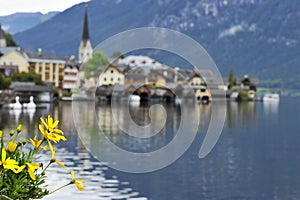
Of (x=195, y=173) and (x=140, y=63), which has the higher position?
(x=140, y=63)

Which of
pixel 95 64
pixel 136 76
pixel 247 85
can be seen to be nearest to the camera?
pixel 95 64

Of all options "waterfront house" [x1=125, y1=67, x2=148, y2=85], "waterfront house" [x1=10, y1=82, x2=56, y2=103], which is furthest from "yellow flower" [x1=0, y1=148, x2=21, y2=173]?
"waterfront house" [x1=125, y1=67, x2=148, y2=85]

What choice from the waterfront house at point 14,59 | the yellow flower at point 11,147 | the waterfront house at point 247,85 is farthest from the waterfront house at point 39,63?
the yellow flower at point 11,147

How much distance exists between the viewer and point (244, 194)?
17.2 m

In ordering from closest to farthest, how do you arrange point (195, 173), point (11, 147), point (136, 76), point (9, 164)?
point (9, 164), point (11, 147), point (195, 173), point (136, 76)

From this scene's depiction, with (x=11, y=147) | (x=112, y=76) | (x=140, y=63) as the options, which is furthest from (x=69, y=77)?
(x=11, y=147)

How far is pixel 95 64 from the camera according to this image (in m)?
86.3

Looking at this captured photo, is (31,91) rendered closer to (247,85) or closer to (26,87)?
(26,87)

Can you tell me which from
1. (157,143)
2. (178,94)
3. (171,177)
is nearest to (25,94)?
(178,94)

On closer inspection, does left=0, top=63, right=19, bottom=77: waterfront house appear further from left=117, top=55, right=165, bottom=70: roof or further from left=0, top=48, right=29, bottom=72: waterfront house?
left=117, top=55, right=165, bottom=70: roof

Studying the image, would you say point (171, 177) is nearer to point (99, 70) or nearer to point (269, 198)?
point (269, 198)

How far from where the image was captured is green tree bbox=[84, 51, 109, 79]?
83.6m

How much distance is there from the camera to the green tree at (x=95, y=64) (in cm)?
8362

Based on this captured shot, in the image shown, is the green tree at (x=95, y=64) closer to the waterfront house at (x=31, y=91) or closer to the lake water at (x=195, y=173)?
the waterfront house at (x=31, y=91)
